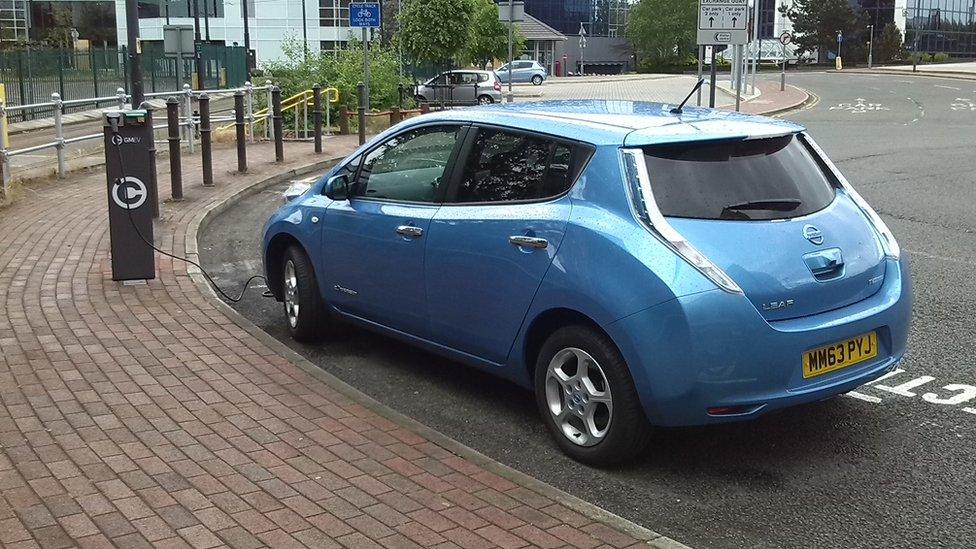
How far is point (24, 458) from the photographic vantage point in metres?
4.50

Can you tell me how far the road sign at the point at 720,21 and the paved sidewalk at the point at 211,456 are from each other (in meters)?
15.0

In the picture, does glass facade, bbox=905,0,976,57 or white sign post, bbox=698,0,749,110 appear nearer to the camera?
white sign post, bbox=698,0,749,110

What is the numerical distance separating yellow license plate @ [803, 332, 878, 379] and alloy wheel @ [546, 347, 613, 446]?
879 mm

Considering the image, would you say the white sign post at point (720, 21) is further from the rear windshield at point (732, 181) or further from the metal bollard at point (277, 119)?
the rear windshield at point (732, 181)

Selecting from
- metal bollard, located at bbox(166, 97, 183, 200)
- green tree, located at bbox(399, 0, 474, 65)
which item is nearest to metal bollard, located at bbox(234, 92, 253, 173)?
metal bollard, located at bbox(166, 97, 183, 200)

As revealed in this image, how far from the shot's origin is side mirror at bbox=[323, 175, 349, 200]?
6.30 m

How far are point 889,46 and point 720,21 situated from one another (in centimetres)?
7905

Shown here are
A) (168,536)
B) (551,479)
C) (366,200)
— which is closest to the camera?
(168,536)

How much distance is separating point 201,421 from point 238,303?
301 cm

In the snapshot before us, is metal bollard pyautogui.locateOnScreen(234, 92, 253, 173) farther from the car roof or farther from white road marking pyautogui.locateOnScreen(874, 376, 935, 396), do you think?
white road marking pyautogui.locateOnScreen(874, 376, 935, 396)

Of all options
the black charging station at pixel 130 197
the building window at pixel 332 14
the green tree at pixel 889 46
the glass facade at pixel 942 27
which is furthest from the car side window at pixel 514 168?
the glass facade at pixel 942 27

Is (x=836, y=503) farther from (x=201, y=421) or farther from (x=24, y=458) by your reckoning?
(x=24, y=458)

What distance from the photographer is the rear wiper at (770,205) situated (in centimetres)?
463

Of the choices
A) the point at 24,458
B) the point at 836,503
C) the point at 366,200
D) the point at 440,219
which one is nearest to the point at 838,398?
the point at 836,503
